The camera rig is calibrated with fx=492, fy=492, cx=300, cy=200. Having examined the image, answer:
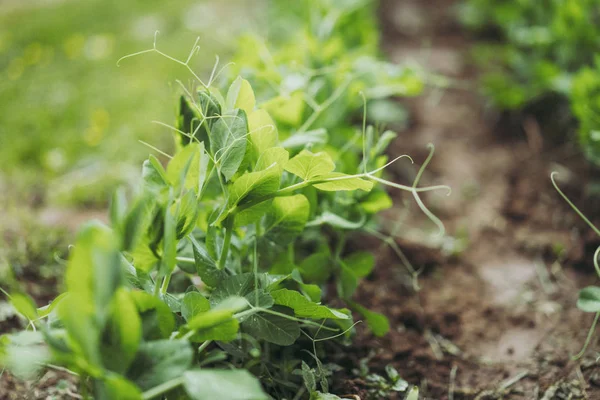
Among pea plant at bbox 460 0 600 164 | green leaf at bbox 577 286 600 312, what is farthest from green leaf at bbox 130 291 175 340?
pea plant at bbox 460 0 600 164

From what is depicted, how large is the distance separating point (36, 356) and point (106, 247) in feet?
0.61

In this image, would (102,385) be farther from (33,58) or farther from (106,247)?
(33,58)

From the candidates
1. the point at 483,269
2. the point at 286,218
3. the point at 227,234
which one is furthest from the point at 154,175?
the point at 483,269

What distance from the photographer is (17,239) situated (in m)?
1.52

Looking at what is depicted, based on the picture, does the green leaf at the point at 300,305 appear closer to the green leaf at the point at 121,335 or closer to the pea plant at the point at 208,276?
the pea plant at the point at 208,276

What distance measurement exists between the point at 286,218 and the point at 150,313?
14.6 inches

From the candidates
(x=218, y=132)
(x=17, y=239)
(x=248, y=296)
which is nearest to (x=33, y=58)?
(x=17, y=239)

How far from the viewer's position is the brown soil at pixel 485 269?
1210 mm

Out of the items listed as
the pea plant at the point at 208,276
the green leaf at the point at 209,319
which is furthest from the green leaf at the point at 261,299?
the green leaf at the point at 209,319

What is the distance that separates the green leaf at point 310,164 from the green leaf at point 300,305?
218 mm

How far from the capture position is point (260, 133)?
38.2 inches

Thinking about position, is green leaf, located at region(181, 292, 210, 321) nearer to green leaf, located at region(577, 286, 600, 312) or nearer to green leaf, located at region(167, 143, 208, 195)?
green leaf, located at region(167, 143, 208, 195)

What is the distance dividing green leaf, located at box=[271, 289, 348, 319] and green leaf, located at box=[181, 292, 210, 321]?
0.13 m

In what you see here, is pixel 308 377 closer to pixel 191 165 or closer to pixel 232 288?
pixel 232 288
